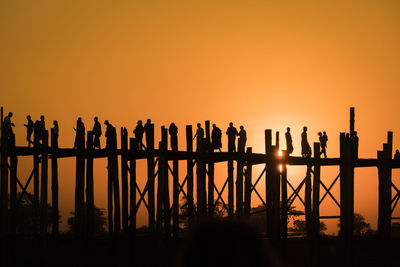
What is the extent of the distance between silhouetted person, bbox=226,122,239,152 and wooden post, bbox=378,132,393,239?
4541mm

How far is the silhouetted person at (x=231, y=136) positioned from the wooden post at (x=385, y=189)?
4.54 meters

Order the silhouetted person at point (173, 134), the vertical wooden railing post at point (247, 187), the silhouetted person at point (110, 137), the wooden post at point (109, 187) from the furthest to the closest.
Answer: the silhouetted person at point (173, 134) → the vertical wooden railing post at point (247, 187) → the silhouetted person at point (110, 137) → the wooden post at point (109, 187)

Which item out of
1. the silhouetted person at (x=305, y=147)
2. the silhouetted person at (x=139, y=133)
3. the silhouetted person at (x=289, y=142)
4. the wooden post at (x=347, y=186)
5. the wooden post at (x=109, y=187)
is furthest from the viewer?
the silhouetted person at (x=305, y=147)

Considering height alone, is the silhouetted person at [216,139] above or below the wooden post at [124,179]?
above

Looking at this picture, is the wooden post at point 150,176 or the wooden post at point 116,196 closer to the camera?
the wooden post at point 116,196

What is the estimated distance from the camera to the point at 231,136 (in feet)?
73.6

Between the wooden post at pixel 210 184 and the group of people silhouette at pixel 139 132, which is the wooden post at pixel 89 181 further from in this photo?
the wooden post at pixel 210 184

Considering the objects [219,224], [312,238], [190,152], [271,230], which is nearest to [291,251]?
[312,238]

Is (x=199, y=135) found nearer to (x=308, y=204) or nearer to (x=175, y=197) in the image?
(x=175, y=197)

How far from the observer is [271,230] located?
20.3 metres

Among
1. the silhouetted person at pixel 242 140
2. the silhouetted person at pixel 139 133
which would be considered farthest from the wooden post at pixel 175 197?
the silhouetted person at pixel 242 140

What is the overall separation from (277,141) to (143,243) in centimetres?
491

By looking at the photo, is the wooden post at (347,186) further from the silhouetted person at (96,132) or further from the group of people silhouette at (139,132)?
the silhouetted person at (96,132)

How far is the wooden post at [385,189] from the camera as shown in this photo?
22.4 m
